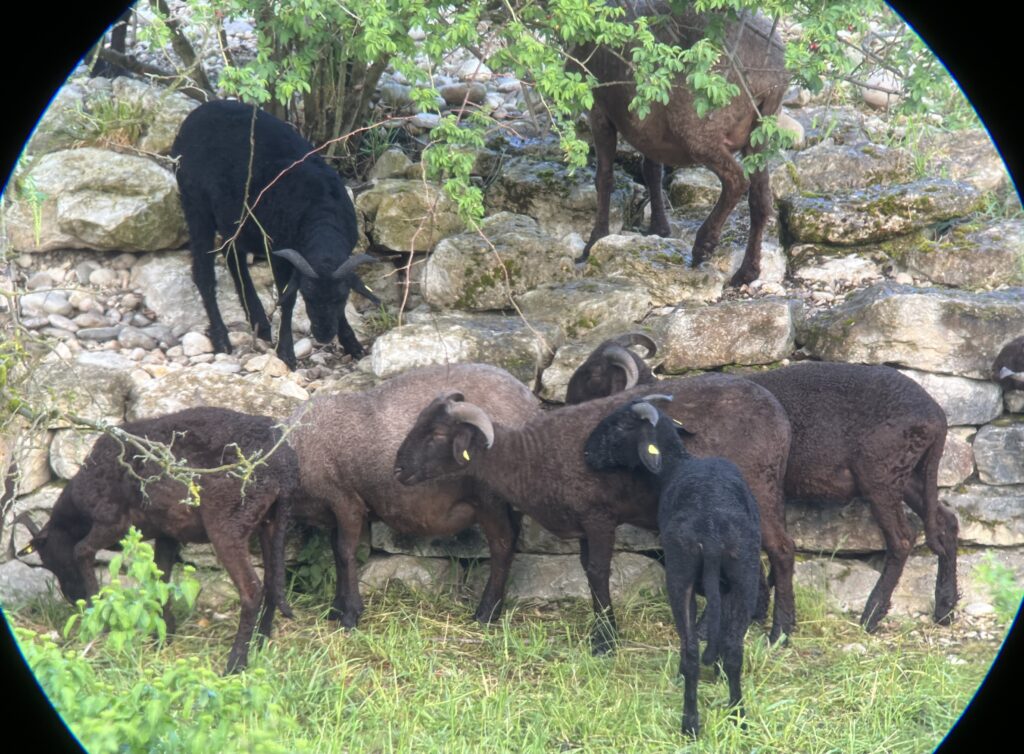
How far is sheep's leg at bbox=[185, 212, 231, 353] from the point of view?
33.5 ft

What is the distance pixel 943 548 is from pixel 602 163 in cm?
450

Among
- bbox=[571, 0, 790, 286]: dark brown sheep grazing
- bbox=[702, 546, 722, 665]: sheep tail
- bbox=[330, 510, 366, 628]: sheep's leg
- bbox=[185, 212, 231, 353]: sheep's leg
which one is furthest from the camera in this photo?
bbox=[185, 212, 231, 353]: sheep's leg

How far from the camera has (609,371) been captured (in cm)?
876

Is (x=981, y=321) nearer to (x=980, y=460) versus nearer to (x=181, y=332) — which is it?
(x=980, y=460)

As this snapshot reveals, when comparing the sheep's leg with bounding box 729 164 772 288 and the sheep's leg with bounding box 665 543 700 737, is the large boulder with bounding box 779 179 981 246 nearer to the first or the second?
the sheep's leg with bounding box 729 164 772 288

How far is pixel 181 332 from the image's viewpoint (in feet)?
34.3

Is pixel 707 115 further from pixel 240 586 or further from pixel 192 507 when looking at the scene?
pixel 240 586

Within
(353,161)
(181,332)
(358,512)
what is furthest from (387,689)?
(353,161)

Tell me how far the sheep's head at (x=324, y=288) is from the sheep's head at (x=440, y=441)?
2075 millimetres

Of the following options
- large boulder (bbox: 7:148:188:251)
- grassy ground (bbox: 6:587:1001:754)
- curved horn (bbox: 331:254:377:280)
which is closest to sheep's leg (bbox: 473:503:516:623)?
grassy ground (bbox: 6:587:1001:754)

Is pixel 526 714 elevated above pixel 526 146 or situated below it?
below

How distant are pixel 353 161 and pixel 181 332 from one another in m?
2.62

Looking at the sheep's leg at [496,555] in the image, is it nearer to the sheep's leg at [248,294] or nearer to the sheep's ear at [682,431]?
the sheep's ear at [682,431]

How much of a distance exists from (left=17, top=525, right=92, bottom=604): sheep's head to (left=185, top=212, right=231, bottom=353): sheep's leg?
8.42 feet
